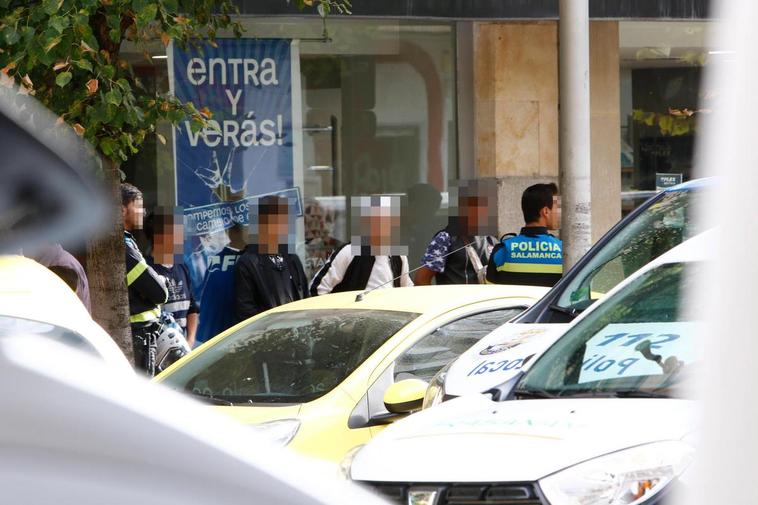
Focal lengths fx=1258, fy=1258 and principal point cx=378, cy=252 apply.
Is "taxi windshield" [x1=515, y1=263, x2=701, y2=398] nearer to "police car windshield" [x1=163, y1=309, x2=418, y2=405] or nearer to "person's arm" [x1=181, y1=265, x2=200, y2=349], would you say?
"police car windshield" [x1=163, y1=309, x2=418, y2=405]

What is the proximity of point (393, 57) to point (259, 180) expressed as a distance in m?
1.89

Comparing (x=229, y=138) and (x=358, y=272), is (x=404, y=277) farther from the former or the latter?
(x=229, y=138)

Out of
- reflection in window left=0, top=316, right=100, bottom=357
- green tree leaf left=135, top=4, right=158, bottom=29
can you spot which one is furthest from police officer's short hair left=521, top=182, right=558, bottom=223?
reflection in window left=0, top=316, right=100, bottom=357

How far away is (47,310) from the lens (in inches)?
88.5

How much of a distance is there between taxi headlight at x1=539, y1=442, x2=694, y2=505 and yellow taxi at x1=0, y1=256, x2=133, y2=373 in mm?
1706

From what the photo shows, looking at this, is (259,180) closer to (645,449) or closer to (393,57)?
(393,57)

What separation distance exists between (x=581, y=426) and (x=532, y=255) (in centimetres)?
423

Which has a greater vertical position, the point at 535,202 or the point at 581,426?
the point at 535,202

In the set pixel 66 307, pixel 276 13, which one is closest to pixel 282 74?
pixel 276 13

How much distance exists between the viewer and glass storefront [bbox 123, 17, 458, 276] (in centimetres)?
1235

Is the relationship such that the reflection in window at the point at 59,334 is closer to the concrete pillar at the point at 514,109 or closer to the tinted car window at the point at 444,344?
the tinted car window at the point at 444,344

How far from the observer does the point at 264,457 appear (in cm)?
80

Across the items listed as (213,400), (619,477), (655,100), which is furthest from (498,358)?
(655,100)

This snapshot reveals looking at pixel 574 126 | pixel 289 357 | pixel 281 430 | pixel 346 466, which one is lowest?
pixel 281 430
